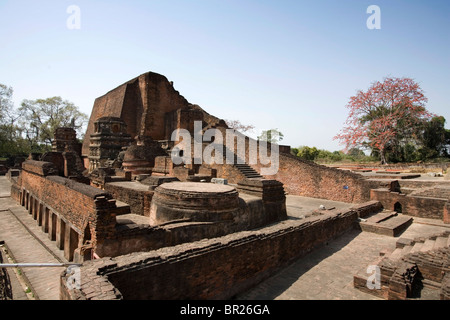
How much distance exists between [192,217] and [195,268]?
2396 millimetres

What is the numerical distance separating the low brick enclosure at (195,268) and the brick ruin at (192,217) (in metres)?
0.02

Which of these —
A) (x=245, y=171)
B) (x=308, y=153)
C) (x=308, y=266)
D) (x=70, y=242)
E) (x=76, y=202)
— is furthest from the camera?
(x=308, y=153)

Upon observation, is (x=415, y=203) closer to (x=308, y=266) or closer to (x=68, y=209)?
(x=308, y=266)

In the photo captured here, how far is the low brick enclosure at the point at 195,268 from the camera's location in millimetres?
3309

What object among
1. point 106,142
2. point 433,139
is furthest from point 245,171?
point 433,139

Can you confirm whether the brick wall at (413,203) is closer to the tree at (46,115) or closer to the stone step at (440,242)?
the stone step at (440,242)

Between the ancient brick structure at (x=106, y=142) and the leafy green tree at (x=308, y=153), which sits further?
the leafy green tree at (x=308, y=153)

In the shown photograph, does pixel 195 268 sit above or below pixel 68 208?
below

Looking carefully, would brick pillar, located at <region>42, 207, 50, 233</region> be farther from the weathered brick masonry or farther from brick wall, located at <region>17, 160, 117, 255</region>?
brick wall, located at <region>17, 160, 117, 255</region>

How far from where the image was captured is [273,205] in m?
8.66

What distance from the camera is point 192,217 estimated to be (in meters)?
6.43

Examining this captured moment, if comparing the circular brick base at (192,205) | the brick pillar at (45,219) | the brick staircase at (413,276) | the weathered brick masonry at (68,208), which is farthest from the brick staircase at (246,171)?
the brick staircase at (413,276)
